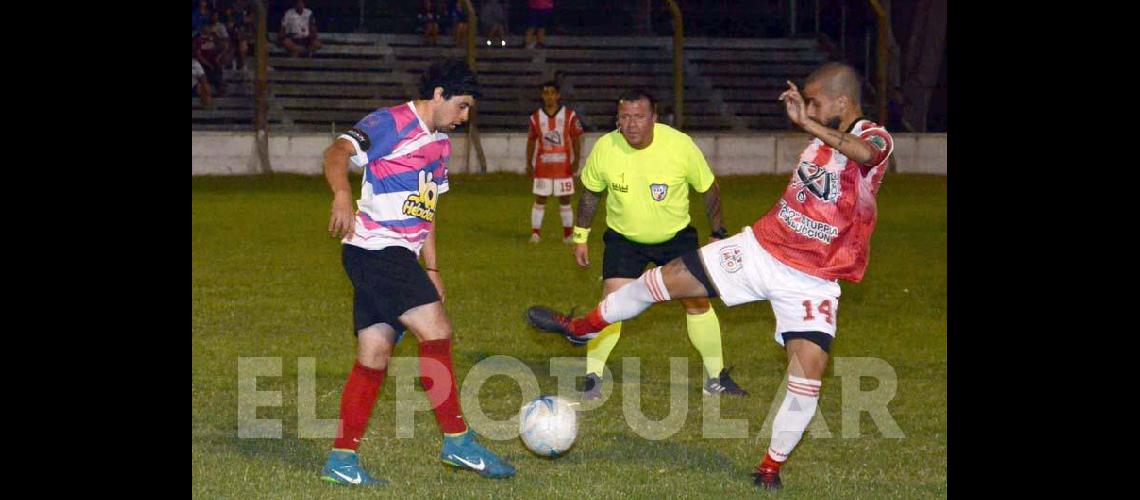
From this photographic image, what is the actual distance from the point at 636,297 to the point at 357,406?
162cm

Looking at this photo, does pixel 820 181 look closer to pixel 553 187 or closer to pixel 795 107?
pixel 795 107

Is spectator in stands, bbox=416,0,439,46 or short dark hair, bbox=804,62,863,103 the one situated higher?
spectator in stands, bbox=416,0,439,46

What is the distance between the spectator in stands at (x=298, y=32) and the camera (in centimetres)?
3170

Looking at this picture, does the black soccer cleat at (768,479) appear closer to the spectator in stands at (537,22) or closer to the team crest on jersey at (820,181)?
the team crest on jersey at (820,181)

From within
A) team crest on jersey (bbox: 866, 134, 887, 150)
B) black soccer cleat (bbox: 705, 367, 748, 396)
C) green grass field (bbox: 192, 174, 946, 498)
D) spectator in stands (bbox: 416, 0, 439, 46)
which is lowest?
green grass field (bbox: 192, 174, 946, 498)

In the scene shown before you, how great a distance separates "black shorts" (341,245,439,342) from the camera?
6.82 metres

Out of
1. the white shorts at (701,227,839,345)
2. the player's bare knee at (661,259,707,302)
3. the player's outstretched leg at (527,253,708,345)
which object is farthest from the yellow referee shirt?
the white shorts at (701,227,839,345)

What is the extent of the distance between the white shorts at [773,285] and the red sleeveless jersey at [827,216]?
2.3 inches

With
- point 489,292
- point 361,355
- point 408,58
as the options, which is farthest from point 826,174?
point 408,58

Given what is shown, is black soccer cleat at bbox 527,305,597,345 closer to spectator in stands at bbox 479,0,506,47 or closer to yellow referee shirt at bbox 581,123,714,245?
yellow referee shirt at bbox 581,123,714,245

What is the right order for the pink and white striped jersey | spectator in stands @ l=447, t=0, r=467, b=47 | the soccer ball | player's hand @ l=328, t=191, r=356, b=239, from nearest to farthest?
1. player's hand @ l=328, t=191, r=356, b=239
2. the pink and white striped jersey
3. the soccer ball
4. spectator in stands @ l=447, t=0, r=467, b=47

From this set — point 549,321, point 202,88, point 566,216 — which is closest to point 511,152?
point 202,88
